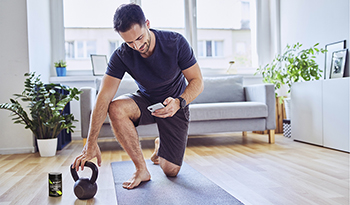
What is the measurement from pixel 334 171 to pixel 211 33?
113 inches

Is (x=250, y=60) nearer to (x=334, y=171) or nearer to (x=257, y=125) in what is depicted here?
(x=257, y=125)

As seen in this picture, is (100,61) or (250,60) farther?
(250,60)

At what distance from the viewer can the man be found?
175cm

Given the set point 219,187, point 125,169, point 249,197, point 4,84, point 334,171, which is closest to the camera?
point 249,197

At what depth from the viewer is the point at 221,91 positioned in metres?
3.75

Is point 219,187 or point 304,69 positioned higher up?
point 304,69

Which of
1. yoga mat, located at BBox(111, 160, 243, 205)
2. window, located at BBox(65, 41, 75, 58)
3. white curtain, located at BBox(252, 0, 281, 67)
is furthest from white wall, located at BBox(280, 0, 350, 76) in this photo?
window, located at BBox(65, 41, 75, 58)

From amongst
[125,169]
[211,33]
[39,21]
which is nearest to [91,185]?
[125,169]

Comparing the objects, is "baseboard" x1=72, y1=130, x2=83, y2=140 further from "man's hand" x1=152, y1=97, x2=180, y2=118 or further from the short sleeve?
"man's hand" x1=152, y1=97, x2=180, y2=118

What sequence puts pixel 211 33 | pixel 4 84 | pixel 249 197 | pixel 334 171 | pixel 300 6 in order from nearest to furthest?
pixel 249 197 → pixel 334 171 → pixel 4 84 → pixel 300 6 → pixel 211 33

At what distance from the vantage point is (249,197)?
5.04 feet

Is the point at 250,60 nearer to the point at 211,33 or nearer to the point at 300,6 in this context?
the point at 211,33

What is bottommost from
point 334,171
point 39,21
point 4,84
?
point 334,171

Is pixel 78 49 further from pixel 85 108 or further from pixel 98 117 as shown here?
pixel 98 117
